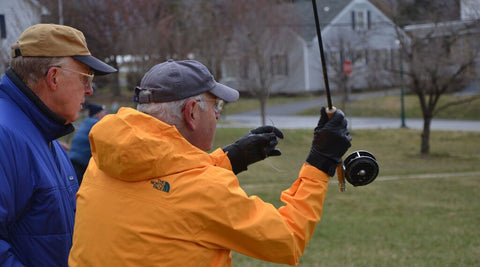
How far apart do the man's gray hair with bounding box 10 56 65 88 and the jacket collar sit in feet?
0.08

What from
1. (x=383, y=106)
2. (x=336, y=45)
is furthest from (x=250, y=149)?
(x=383, y=106)

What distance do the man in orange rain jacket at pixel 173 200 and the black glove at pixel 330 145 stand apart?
0.11 feet

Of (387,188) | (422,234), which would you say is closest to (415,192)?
(387,188)

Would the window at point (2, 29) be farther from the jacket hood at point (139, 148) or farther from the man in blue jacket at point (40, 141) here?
the jacket hood at point (139, 148)

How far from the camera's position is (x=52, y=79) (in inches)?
110

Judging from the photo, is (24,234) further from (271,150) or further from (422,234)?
(422,234)

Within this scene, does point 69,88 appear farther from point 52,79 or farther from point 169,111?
point 169,111

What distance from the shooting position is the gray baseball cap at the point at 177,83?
89.0 inches

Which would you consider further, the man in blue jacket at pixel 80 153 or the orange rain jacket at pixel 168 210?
the man in blue jacket at pixel 80 153

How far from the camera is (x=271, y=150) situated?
2621mm

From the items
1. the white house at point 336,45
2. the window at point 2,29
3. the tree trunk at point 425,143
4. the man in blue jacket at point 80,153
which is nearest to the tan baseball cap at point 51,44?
the white house at point 336,45

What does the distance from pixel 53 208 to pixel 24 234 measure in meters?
0.17

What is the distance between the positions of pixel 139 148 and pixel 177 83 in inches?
14.1

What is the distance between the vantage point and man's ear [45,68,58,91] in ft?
9.18
